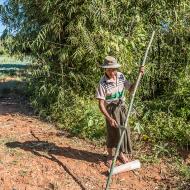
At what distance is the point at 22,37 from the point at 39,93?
1.10m

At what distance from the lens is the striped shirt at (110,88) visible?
511cm

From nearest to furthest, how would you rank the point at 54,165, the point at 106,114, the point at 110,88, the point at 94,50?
1. the point at 106,114
2. the point at 110,88
3. the point at 54,165
4. the point at 94,50

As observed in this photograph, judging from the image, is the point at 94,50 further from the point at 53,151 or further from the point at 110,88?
the point at 110,88

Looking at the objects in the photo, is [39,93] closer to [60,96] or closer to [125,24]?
[60,96]

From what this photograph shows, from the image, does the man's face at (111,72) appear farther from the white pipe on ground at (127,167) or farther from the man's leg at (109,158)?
the white pipe on ground at (127,167)

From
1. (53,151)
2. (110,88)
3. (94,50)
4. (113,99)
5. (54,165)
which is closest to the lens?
(110,88)

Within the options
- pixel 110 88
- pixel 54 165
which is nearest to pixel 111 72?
pixel 110 88

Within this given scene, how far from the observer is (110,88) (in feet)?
16.9

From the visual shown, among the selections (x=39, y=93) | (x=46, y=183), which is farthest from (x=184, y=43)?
(x=46, y=183)

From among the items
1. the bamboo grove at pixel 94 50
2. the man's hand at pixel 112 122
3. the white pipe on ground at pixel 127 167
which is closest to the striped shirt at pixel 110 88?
the man's hand at pixel 112 122

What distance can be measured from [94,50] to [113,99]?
2428mm

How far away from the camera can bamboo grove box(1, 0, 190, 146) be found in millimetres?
7445

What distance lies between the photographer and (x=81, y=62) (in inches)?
310

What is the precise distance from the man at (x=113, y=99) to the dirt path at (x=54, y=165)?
1.40ft
